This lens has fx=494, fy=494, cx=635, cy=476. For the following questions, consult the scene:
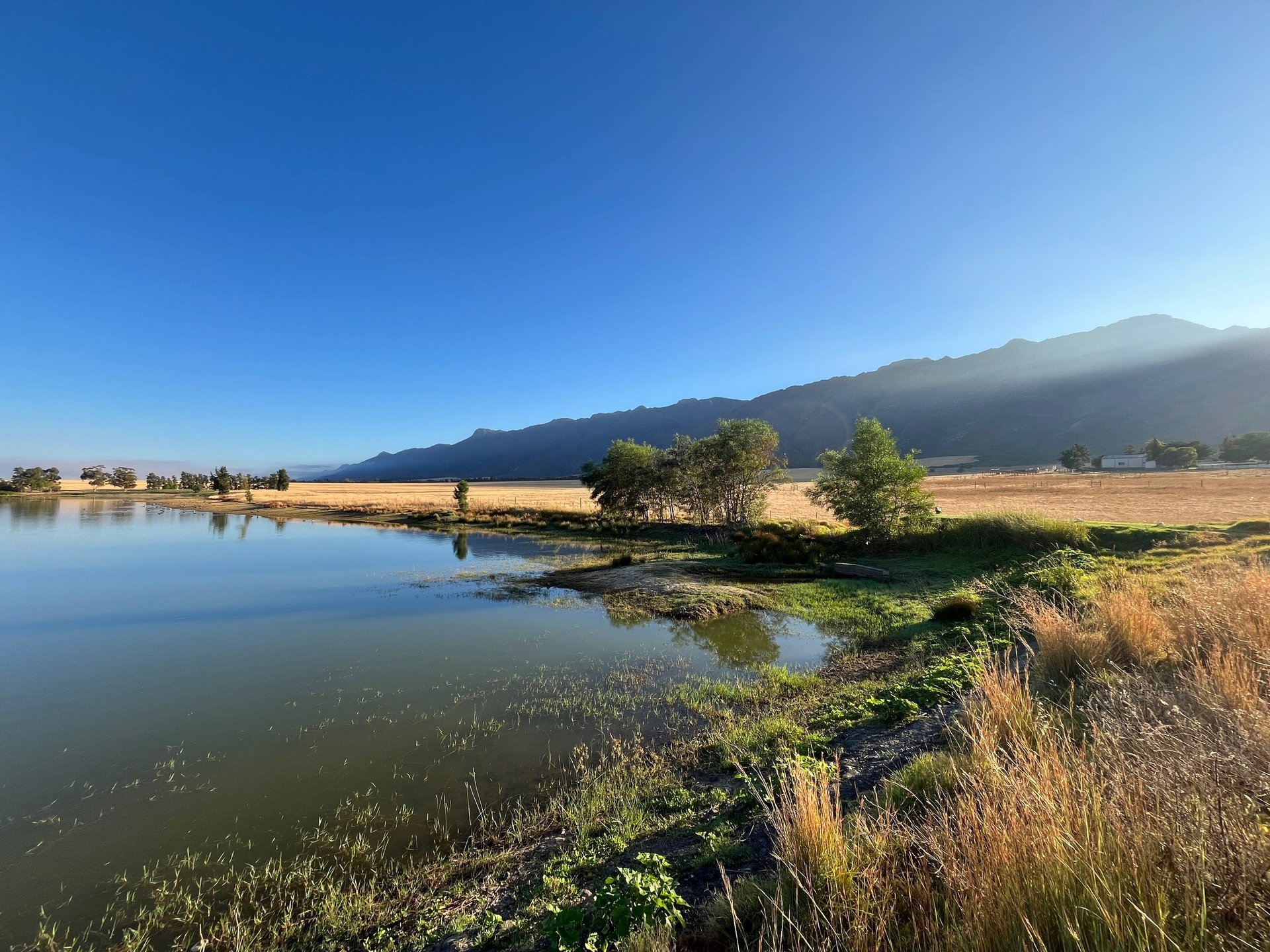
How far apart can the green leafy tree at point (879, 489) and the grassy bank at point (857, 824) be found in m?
15.1

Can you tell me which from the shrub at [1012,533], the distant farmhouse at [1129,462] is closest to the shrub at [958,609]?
the shrub at [1012,533]

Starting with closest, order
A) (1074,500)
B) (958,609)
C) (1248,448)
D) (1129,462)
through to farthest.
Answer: (958,609) < (1074,500) < (1248,448) < (1129,462)

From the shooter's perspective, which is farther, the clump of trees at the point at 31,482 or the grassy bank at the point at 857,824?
the clump of trees at the point at 31,482

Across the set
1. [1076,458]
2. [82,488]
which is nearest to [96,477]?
[82,488]

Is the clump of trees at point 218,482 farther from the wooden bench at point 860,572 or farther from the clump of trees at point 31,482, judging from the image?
the wooden bench at point 860,572

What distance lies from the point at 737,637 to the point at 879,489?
51.8 feet

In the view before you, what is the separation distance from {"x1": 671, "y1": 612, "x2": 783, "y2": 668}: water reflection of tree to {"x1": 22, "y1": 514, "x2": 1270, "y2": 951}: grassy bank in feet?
4.99

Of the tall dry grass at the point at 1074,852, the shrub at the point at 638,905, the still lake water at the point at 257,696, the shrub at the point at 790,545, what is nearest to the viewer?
the tall dry grass at the point at 1074,852

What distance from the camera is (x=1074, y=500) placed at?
1791 inches

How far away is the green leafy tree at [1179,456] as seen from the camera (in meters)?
94.9

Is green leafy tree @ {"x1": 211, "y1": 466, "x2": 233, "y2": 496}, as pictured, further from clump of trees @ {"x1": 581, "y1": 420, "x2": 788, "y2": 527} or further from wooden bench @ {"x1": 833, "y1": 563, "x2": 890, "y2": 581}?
wooden bench @ {"x1": 833, "y1": 563, "x2": 890, "y2": 581}

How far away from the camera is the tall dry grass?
91.6 inches

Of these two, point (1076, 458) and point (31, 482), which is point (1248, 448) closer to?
point (1076, 458)

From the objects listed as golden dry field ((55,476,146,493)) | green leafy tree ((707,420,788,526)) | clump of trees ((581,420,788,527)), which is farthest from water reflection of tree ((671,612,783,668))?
golden dry field ((55,476,146,493))
